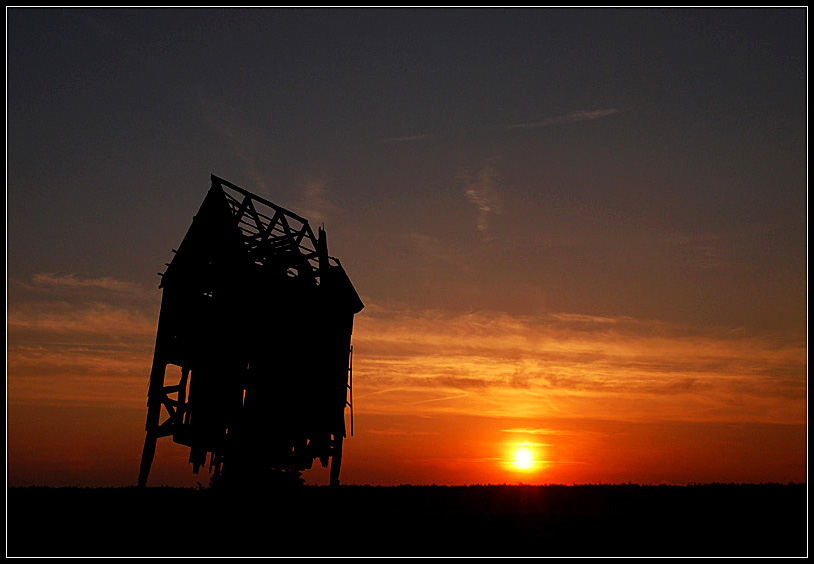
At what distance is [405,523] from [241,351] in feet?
36.5

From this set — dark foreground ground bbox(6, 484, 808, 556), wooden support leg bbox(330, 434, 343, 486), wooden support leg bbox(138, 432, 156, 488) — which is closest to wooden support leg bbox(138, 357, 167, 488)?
wooden support leg bbox(138, 432, 156, 488)

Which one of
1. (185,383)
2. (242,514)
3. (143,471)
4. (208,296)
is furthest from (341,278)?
(242,514)

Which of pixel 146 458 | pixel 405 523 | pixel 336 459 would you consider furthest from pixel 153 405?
pixel 405 523

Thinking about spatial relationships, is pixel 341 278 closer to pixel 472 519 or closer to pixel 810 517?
pixel 472 519

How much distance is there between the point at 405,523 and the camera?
53.3 ft

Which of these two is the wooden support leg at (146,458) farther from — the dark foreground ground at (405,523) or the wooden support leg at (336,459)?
the wooden support leg at (336,459)

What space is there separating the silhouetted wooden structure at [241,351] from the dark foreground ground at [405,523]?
10.8 feet

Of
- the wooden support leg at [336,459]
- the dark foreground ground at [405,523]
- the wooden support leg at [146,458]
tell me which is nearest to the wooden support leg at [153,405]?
the wooden support leg at [146,458]

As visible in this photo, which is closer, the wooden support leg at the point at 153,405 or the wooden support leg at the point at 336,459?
the wooden support leg at the point at 153,405

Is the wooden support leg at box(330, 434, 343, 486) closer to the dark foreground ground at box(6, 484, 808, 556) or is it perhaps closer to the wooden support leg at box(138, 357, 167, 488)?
the dark foreground ground at box(6, 484, 808, 556)

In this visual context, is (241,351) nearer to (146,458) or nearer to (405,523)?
(146,458)

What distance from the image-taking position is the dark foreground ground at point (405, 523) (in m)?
14.1

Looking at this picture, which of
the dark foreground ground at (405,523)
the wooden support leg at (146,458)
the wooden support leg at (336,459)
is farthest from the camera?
the wooden support leg at (336,459)

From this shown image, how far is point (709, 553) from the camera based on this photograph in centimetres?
1401
